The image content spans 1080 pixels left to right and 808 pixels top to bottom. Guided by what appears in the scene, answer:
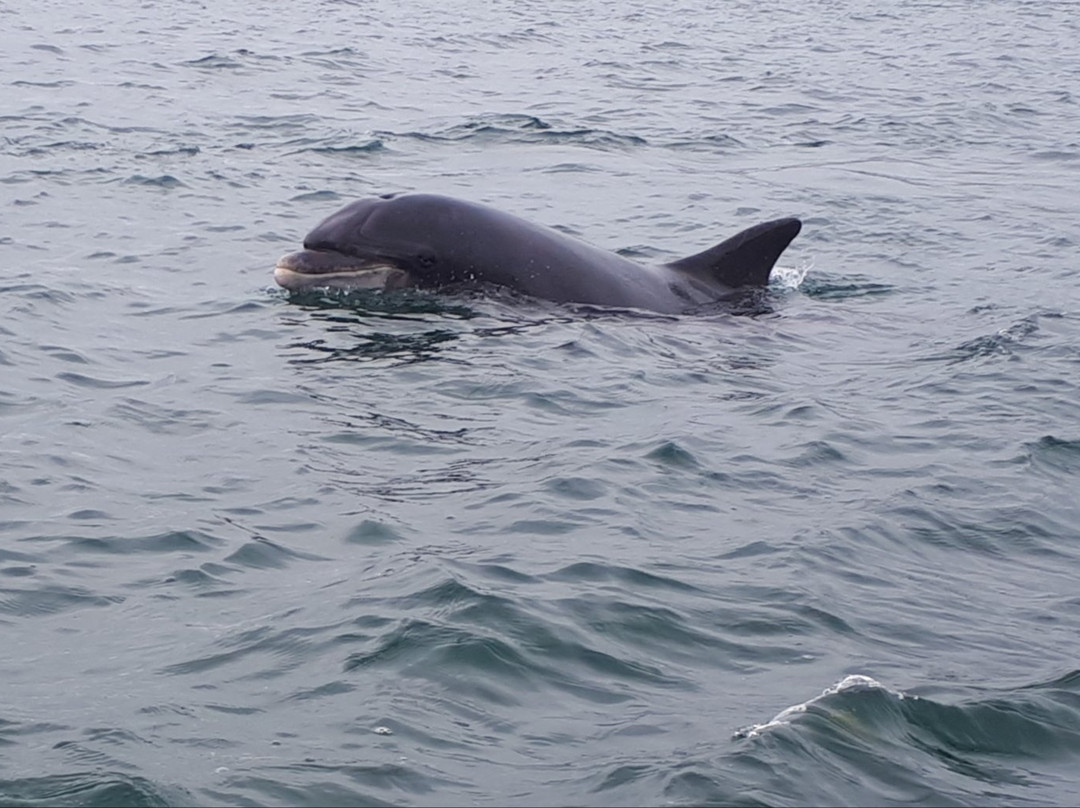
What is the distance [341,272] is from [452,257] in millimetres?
1021

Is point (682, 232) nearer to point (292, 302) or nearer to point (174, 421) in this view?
point (292, 302)

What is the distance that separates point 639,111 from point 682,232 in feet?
31.6

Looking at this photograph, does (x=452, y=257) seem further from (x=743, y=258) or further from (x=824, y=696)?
(x=824, y=696)

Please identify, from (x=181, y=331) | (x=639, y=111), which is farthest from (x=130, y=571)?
(x=639, y=111)

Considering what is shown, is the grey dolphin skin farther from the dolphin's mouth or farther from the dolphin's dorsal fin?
the dolphin's dorsal fin

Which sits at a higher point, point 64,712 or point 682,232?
point 64,712

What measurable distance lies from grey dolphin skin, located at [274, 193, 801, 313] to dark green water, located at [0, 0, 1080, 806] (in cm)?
27

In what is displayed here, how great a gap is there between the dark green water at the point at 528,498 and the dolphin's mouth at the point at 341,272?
194 millimetres

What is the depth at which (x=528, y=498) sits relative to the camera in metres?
10.3

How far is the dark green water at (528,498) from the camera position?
7074 mm

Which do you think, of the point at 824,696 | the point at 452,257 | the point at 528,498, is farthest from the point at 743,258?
the point at 824,696

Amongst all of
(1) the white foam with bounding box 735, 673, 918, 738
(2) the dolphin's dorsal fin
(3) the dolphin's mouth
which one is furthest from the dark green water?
(2) the dolphin's dorsal fin

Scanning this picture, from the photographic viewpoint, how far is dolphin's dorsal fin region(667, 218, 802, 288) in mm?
15453

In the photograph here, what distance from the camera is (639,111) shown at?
29.1m
